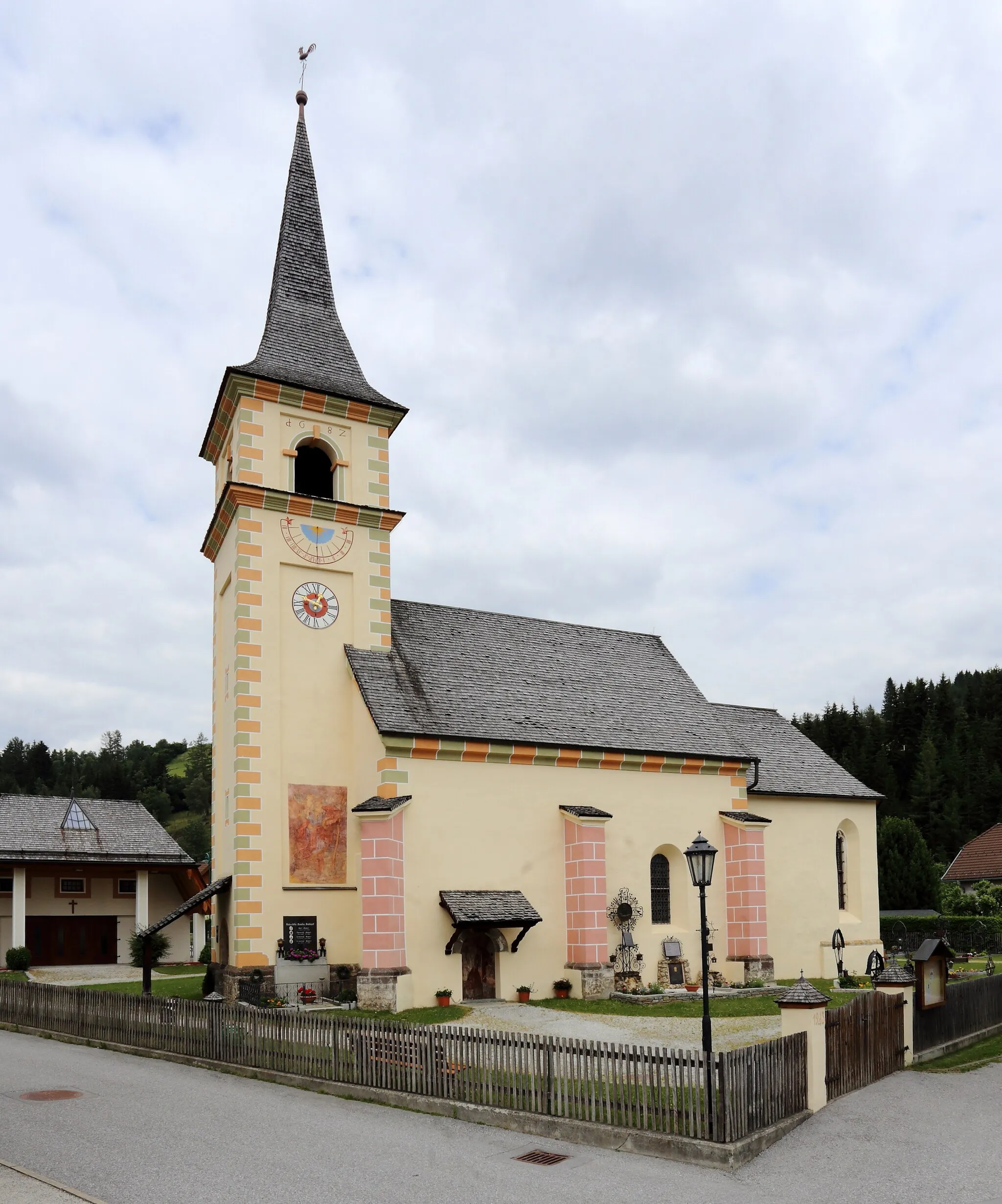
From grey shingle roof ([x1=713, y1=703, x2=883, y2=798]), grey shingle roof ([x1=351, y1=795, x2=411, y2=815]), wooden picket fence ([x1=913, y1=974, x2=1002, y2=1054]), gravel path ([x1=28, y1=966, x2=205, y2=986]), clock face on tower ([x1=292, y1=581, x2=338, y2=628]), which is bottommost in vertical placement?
gravel path ([x1=28, y1=966, x2=205, y2=986])

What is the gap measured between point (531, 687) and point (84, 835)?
2361 centimetres

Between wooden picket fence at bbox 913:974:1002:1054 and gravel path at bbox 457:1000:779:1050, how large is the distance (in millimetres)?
2624

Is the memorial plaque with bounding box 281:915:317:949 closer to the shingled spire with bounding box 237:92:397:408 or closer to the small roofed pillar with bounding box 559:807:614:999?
the small roofed pillar with bounding box 559:807:614:999

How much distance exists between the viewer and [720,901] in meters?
30.2

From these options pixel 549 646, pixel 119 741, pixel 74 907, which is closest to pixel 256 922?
pixel 549 646

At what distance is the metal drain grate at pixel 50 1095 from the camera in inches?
585

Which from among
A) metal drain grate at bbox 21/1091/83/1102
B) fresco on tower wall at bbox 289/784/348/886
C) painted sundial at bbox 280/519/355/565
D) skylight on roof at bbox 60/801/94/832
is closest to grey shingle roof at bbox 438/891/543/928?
fresco on tower wall at bbox 289/784/348/886

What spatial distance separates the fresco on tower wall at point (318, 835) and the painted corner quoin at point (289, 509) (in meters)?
6.92

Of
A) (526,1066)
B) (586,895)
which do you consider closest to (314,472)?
(586,895)

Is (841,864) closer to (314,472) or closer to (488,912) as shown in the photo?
(488,912)

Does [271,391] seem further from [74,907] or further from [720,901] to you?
[74,907]

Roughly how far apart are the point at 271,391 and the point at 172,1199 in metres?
20.7

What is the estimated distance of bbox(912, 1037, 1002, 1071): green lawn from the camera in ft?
60.5

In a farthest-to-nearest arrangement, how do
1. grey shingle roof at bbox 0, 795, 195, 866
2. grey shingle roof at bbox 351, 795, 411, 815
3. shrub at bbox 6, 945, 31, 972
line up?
grey shingle roof at bbox 0, 795, 195, 866 < shrub at bbox 6, 945, 31, 972 < grey shingle roof at bbox 351, 795, 411, 815
